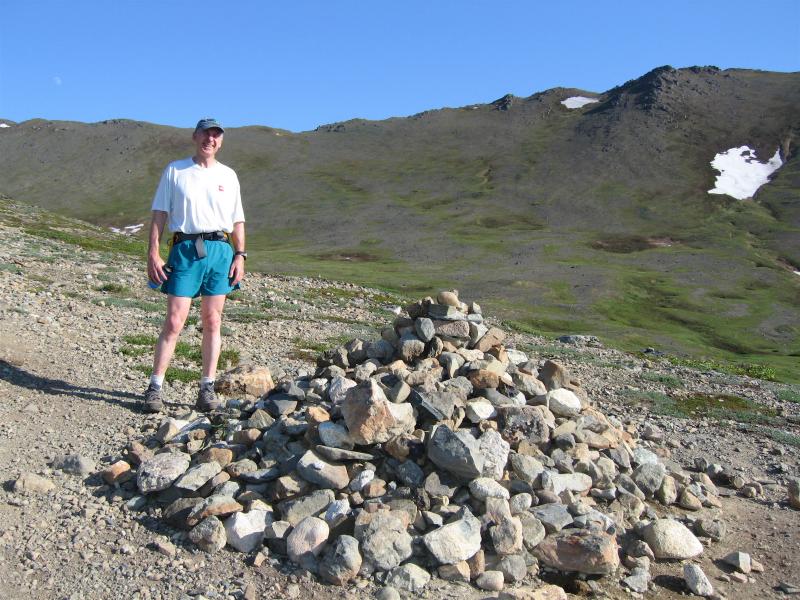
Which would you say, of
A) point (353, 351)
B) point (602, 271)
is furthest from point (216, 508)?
point (602, 271)

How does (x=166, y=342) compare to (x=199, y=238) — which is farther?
(x=166, y=342)

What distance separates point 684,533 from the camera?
25.3 feet

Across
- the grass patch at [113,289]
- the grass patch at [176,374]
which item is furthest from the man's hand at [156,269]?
the grass patch at [113,289]

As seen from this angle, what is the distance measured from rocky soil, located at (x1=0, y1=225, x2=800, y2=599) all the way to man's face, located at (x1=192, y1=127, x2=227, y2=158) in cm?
381

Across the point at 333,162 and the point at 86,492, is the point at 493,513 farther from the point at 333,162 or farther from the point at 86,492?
the point at 333,162

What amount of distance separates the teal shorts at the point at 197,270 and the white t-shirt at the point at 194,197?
25cm

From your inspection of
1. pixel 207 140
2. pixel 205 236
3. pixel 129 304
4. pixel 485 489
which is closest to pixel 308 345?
pixel 129 304

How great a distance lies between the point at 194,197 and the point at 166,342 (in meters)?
2.06

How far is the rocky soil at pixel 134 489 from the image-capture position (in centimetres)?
620

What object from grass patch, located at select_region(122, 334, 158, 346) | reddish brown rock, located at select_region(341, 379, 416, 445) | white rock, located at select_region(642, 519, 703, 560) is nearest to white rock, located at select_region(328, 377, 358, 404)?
reddish brown rock, located at select_region(341, 379, 416, 445)

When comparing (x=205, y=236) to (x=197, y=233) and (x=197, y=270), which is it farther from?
(x=197, y=270)

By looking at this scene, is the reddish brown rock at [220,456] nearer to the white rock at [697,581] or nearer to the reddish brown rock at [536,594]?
the reddish brown rock at [536,594]

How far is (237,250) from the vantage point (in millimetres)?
9617

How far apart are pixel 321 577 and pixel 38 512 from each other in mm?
3111
